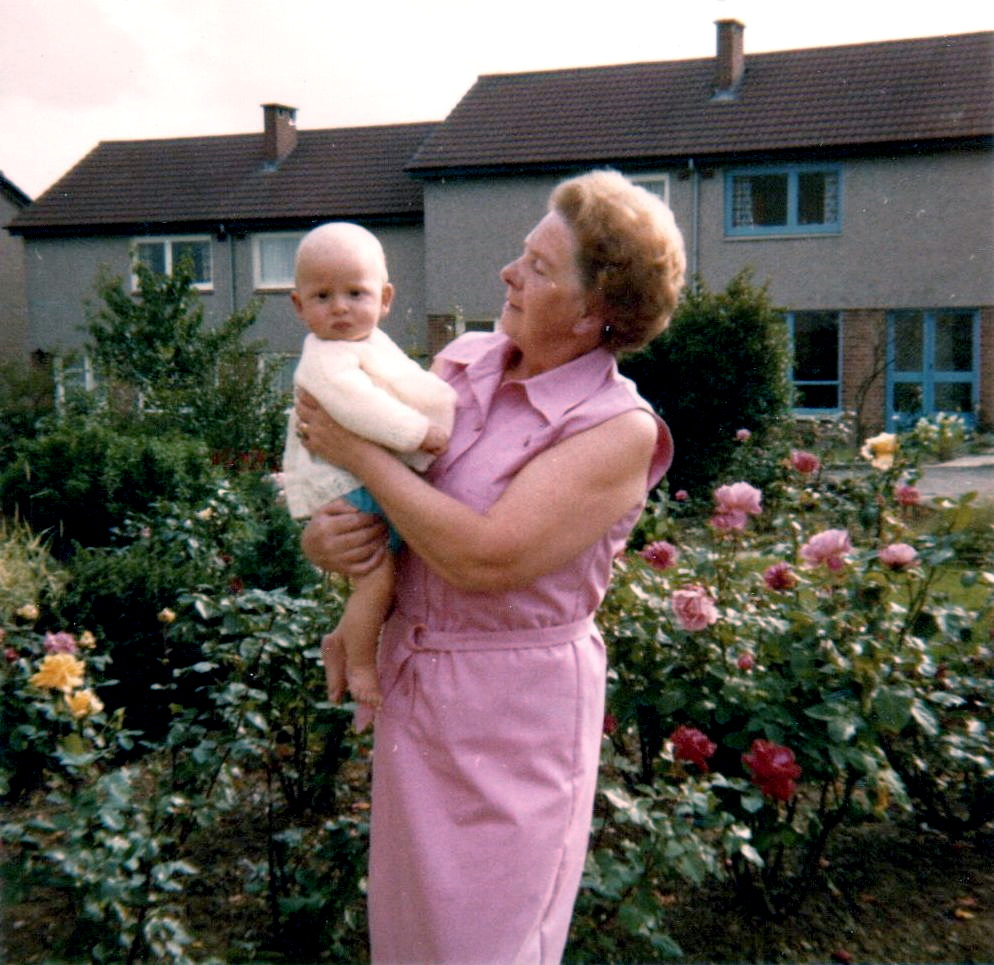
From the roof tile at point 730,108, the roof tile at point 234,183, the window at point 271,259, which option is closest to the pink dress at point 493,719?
the roof tile at point 730,108

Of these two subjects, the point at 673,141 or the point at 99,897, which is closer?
the point at 99,897

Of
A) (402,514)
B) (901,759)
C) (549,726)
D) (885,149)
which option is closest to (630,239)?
(402,514)

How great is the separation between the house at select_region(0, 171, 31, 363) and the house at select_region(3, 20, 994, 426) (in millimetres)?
4867

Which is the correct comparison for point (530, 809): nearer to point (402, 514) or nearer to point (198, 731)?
point (402, 514)

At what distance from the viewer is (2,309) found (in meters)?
28.3

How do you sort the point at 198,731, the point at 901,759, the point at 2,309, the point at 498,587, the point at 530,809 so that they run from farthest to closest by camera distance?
1. the point at 2,309
2. the point at 901,759
3. the point at 198,731
4. the point at 530,809
5. the point at 498,587

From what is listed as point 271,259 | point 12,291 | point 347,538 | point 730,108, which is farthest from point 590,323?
point 12,291

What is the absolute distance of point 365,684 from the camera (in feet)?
6.82

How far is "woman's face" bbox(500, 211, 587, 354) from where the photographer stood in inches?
75.2

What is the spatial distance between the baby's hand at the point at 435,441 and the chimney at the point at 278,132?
81.0 feet

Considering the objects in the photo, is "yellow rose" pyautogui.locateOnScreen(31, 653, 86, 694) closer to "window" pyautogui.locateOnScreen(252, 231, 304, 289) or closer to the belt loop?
the belt loop

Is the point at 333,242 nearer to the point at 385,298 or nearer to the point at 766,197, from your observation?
the point at 385,298

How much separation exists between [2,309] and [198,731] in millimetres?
28086

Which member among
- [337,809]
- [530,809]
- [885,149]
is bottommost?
[337,809]
